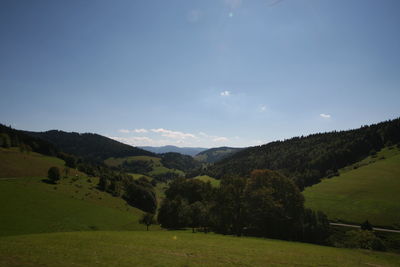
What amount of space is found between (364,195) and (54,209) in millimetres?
124611

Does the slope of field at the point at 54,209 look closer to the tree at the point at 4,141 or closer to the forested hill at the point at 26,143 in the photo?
the tree at the point at 4,141

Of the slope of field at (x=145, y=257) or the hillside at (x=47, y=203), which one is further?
the hillside at (x=47, y=203)

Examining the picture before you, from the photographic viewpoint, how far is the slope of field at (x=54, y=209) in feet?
179

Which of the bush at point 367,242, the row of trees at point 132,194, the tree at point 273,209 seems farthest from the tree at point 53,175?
the bush at point 367,242

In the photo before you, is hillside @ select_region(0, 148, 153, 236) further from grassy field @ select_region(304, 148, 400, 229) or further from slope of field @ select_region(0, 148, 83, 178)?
grassy field @ select_region(304, 148, 400, 229)

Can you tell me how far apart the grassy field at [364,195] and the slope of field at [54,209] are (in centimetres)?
8139

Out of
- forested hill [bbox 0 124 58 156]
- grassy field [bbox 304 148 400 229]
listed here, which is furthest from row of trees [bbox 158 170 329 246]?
forested hill [bbox 0 124 58 156]

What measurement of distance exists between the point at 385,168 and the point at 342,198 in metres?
47.4

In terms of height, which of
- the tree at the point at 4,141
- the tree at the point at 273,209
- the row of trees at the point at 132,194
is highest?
the tree at the point at 4,141

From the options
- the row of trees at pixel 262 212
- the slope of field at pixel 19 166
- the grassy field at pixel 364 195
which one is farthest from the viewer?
the slope of field at pixel 19 166

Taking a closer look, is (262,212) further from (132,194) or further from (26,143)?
(26,143)

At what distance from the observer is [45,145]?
159 meters

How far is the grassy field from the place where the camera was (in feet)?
247

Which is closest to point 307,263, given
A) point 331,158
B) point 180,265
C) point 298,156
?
point 180,265
